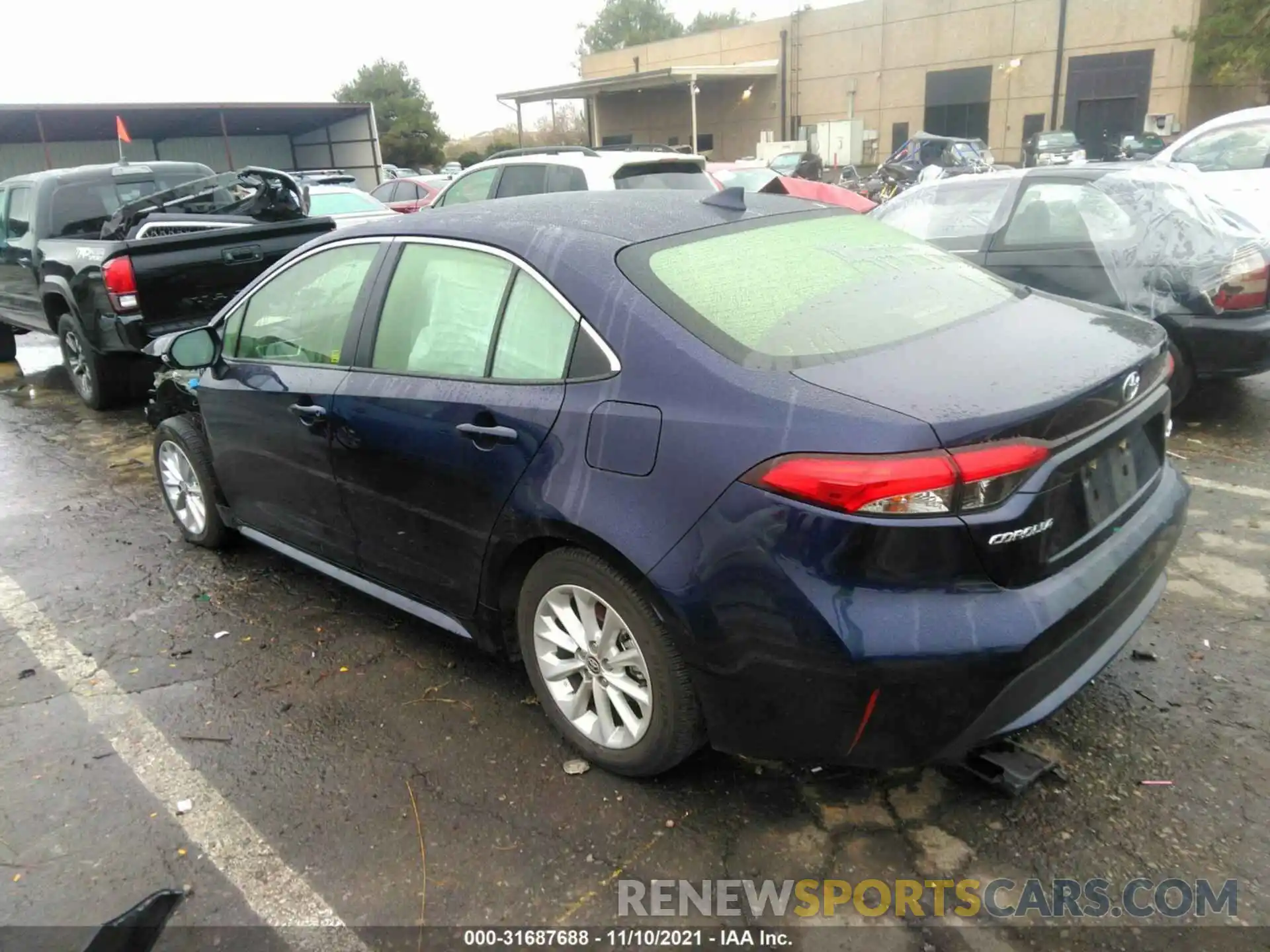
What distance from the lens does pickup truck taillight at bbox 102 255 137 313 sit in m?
6.64

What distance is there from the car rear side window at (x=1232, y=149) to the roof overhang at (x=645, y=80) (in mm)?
27460

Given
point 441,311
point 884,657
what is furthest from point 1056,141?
point 884,657

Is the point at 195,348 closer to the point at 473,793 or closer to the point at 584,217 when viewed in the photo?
the point at 584,217

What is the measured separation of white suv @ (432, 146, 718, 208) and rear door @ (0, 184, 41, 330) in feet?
11.7

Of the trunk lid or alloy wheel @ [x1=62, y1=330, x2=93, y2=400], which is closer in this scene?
the trunk lid

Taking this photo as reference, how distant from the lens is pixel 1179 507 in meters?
2.88

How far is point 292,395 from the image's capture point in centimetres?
364

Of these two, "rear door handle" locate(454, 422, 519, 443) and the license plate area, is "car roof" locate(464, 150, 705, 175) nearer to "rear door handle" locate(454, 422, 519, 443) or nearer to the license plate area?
"rear door handle" locate(454, 422, 519, 443)

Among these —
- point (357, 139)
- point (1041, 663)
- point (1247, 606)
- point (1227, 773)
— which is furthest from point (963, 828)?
point (357, 139)

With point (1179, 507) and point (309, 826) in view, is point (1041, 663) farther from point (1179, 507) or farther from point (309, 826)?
point (309, 826)

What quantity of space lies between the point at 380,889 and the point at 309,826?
0.38 m

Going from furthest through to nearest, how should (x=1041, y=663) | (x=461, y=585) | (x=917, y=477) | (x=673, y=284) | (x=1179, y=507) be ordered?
1. (x=461, y=585)
2. (x=1179, y=507)
3. (x=673, y=284)
4. (x=1041, y=663)
5. (x=917, y=477)

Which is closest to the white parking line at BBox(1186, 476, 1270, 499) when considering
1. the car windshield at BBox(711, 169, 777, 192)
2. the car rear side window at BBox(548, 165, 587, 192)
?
the car rear side window at BBox(548, 165, 587, 192)

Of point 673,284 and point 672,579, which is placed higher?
point 673,284
